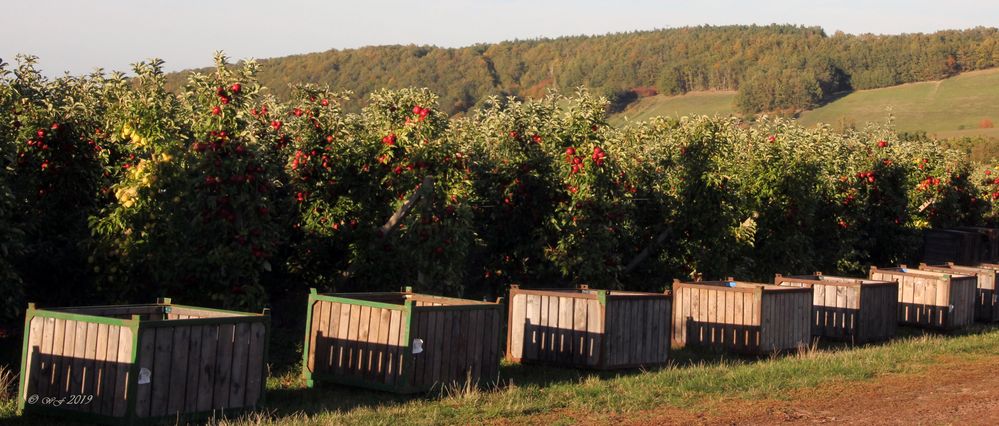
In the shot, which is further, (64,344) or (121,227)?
(121,227)

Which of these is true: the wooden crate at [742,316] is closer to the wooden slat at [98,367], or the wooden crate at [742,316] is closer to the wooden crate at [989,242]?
the wooden slat at [98,367]

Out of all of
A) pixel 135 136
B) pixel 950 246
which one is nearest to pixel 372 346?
pixel 135 136

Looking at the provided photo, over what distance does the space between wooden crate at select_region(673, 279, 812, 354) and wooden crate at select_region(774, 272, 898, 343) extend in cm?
186

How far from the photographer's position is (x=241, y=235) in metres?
16.4

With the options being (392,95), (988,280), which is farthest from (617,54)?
(392,95)

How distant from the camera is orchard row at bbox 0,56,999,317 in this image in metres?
16.5

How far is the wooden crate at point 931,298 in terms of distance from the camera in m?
25.8

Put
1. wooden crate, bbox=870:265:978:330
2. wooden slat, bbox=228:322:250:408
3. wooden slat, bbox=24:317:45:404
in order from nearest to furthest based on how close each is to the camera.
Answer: wooden slat, bbox=24:317:45:404 → wooden slat, bbox=228:322:250:408 → wooden crate, bbox=870:265:978:330

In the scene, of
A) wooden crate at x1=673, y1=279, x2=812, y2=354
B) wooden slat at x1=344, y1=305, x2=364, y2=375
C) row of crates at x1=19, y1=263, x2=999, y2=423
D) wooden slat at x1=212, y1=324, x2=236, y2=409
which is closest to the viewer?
row of crates at x1=19, y1=263, x2=999, y2=423

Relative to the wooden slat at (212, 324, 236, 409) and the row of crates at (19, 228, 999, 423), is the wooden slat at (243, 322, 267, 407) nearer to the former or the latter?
the row of crates at (19, 228, 999, 423)

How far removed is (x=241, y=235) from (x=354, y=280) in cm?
453

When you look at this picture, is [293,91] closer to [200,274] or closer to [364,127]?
[364,127]

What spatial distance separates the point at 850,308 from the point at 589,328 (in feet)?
26.7

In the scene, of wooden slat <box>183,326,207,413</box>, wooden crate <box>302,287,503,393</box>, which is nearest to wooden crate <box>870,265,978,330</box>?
wooden crate <box>302,287,503,393</box>
